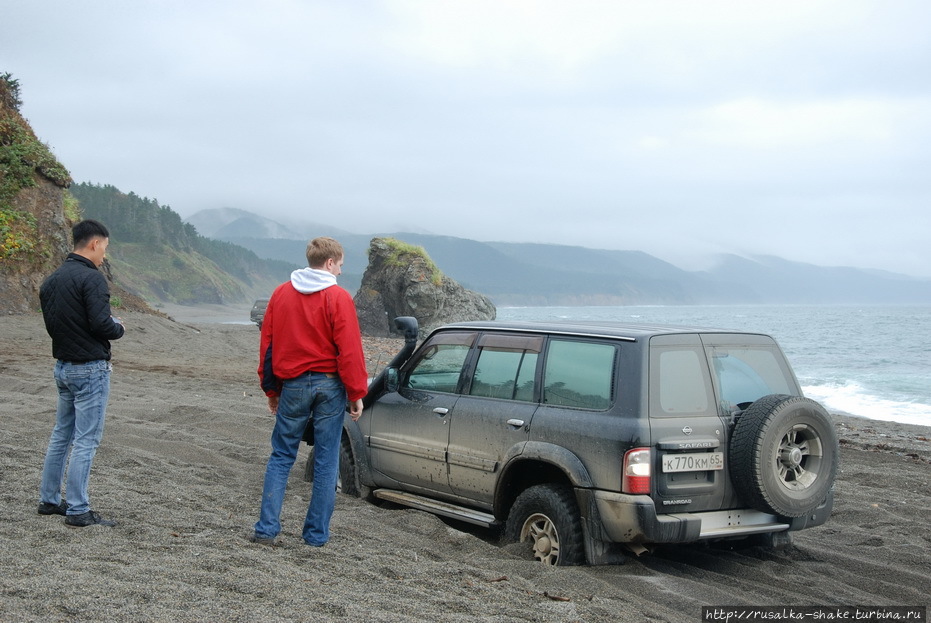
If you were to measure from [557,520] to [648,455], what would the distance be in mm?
782

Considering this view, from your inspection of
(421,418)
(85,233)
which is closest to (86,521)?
(85,233)

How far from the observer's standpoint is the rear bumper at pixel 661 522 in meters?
5.40

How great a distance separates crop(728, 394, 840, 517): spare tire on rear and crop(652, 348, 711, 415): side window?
0.98ft

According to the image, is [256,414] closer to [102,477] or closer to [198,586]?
[102,477]

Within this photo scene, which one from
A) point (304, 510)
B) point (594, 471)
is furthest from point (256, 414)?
point (594, 471)

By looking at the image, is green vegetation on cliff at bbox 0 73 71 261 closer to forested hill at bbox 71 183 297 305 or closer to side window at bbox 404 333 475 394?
side window at bbox 404 333 475 394

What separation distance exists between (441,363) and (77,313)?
8.92 feet

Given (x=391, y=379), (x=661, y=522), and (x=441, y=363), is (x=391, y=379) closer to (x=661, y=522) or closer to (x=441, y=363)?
(x=441, y=363)

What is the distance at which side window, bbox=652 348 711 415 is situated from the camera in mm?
5617

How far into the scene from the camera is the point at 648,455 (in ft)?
17.7

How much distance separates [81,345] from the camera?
5754mm

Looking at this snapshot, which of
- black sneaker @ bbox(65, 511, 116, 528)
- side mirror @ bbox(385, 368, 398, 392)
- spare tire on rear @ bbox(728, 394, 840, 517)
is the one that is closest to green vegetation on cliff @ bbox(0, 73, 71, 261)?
side mirror @ bbox(385, 368, 398, 392)

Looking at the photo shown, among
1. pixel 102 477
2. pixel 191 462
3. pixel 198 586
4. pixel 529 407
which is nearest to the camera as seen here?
pixel 198 586

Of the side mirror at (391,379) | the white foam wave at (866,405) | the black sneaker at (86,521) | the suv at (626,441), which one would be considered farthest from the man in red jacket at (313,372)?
the white foam wave at (866,405)
